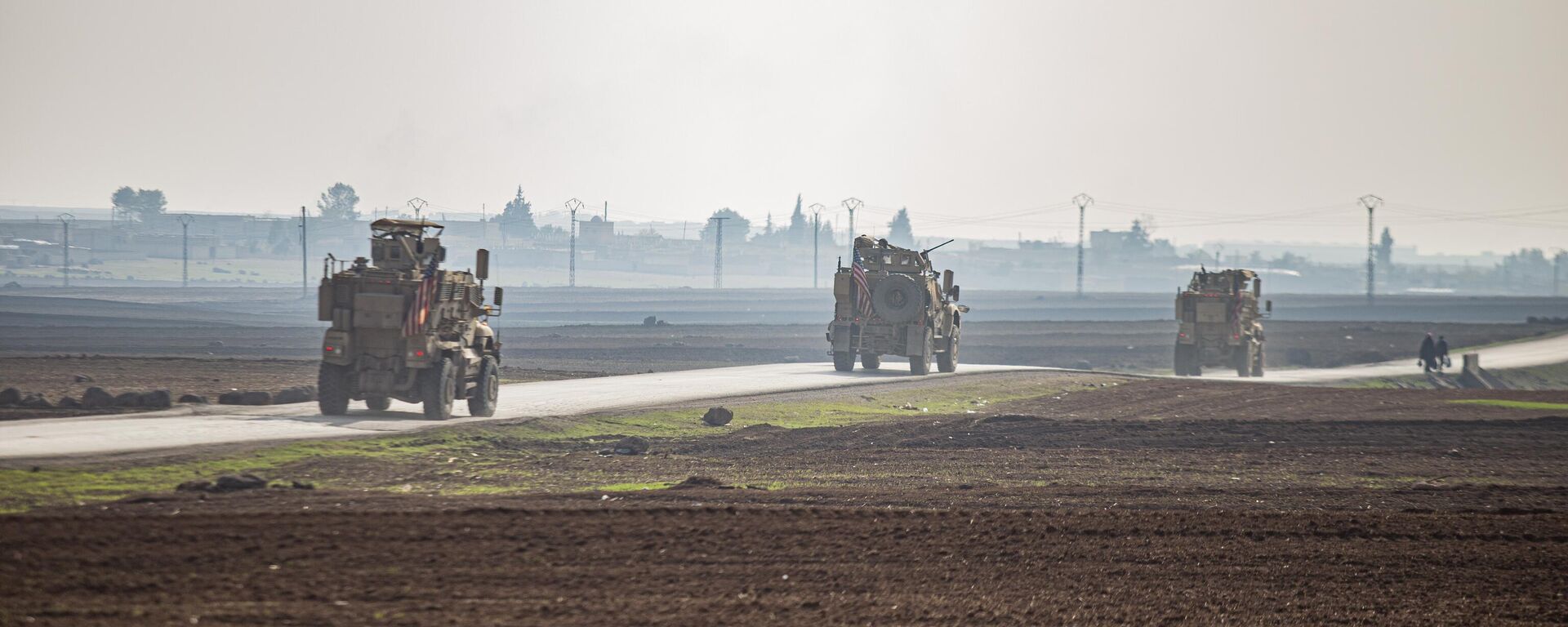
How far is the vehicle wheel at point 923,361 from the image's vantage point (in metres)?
43.5

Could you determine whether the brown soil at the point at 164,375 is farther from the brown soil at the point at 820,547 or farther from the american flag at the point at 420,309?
the brown soil at the point at 820,547

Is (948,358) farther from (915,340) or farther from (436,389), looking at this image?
(436,389)

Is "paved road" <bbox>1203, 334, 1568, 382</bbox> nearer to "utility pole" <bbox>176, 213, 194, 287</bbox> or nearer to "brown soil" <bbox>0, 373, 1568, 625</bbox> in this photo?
"brown soil" <bbox>0, 373, 1568, 625</bbox>

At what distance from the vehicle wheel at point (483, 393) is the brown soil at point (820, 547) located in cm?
479

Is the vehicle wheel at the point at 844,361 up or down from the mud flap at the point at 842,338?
down

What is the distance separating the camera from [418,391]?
25484 mm

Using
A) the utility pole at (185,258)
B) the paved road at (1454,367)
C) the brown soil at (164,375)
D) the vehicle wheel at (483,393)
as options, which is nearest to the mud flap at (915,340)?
the brown soil at (164,375)

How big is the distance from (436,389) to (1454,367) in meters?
53.9

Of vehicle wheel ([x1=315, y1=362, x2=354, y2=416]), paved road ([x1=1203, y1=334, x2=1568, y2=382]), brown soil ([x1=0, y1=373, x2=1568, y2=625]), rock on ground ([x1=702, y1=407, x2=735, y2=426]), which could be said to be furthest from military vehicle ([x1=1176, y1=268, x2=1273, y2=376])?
vehicle wheel ([x1=315, y1=362, x2=354, y2=416])

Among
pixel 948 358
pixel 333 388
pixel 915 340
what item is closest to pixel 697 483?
pixel 333 388

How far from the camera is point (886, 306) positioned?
4359 cm

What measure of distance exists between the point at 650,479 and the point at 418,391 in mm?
7854

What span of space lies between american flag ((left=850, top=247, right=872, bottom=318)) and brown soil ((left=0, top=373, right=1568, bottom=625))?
2086 centimetres

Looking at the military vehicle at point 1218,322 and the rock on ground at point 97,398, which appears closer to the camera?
the rock on ground at point 97,398
